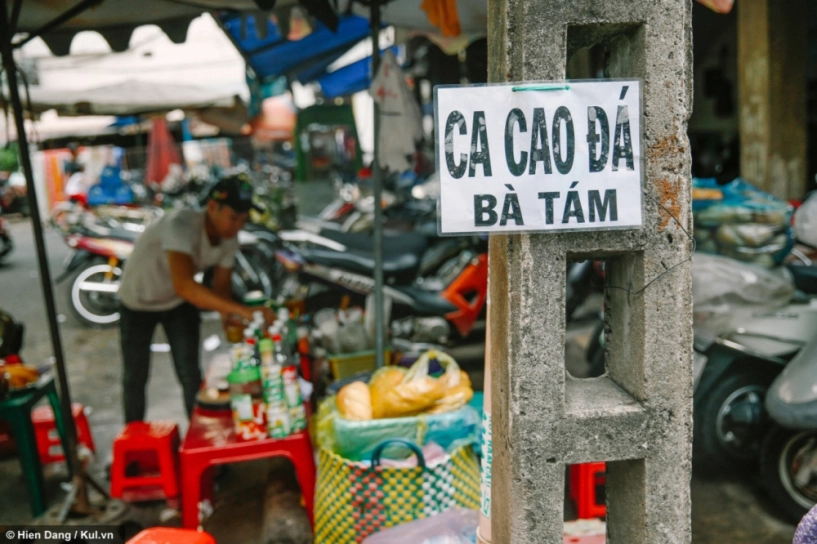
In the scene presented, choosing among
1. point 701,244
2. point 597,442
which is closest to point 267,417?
point 597,442

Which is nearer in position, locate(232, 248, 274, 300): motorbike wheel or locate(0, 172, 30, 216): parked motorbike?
locate(232, 248, 274, 300): motorbike wheel

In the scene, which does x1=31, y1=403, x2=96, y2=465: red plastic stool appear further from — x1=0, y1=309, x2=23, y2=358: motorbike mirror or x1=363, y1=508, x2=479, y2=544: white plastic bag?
x1=363, y1=508, x2=479, y2=544: white plastic bag

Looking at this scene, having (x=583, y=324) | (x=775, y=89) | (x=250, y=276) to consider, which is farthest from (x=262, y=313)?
(x=775, y=89)

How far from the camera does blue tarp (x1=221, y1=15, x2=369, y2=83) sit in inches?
239

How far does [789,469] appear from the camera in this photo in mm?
3250

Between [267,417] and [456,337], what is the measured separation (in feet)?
9.87

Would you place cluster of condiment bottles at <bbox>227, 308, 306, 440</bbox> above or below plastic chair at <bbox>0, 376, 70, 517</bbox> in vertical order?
above

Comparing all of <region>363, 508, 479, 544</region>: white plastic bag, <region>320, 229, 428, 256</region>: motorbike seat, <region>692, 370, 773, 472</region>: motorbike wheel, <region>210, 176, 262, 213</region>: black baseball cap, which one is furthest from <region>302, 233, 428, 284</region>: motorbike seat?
<region>363, 508, 479, 544</region>: white plastic bag

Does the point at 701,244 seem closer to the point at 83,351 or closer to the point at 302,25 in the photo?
the point at 302,25

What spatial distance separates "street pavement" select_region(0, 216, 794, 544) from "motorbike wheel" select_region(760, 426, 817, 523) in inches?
4.3

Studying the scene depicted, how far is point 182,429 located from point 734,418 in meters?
3.70

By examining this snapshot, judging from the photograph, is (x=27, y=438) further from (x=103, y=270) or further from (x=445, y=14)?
(x=103, y=270)

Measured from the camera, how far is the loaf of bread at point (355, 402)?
2795 millimetres

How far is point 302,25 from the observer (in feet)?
18.8
